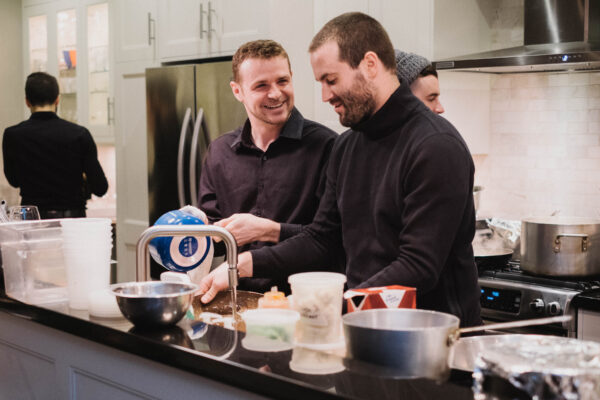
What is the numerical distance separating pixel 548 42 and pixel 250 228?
1.82 m

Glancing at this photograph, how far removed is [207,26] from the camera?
168 inches

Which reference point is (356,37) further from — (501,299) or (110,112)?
(110,112)

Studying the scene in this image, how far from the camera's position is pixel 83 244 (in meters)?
2.16

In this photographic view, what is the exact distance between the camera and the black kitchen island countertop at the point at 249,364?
4.30 ft

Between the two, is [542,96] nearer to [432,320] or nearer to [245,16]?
[245,16]

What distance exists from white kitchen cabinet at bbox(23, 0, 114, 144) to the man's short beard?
3661 mm

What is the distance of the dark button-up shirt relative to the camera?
281cm

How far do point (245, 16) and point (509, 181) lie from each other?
1652mm

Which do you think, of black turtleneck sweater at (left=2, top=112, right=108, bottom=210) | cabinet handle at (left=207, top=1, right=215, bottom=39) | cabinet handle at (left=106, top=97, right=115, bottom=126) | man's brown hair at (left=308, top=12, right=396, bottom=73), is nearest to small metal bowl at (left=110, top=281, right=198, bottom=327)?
man's brown hair at (left=308, top=12, right=396, bottom=73)

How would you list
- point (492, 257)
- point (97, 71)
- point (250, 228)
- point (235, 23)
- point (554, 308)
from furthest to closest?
point (97, 71)
point (235, 23)
point (492, 257)
point (554, 308)
point (250, 228)

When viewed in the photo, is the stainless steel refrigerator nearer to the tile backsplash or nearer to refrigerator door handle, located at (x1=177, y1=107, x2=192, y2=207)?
refrigerator door handle, located at (x1=177, y1=107, x2=192, y2=207)

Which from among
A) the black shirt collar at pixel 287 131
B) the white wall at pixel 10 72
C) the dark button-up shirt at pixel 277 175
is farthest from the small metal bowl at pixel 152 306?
the white wall at pixel 10 72

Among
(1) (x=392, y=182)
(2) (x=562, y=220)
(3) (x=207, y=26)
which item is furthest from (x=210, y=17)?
(1) (x=392, y=182)

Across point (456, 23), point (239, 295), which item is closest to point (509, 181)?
point (456, 23)
